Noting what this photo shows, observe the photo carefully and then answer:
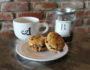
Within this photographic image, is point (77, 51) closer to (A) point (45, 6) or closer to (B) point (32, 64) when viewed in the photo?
(B) point (32, 64)

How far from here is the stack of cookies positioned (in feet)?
1.79

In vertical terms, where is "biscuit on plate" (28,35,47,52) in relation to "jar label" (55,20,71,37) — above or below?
below

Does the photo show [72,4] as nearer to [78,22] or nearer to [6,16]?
[78,22]

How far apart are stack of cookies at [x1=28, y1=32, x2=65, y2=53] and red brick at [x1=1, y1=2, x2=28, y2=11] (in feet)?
1.62

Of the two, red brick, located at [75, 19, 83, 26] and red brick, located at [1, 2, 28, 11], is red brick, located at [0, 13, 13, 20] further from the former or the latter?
red brick, located at [75, 19, 83, 26]

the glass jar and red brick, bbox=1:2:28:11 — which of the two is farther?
red brick, bbox=1:2:28:11

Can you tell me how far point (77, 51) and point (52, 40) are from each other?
0.13 metres

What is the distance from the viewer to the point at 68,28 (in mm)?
660

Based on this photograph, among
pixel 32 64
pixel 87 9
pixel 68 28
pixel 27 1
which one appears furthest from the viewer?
pixel 87 9

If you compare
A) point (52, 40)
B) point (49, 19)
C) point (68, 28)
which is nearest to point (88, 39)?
point (68, 28)

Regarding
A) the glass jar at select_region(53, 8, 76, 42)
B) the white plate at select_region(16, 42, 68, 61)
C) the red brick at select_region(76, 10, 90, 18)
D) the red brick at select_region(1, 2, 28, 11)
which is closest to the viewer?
the white plate at select_region(16, 42, 68, 61)

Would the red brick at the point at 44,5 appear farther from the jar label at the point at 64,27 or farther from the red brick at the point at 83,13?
the jar label at the point at 64,27

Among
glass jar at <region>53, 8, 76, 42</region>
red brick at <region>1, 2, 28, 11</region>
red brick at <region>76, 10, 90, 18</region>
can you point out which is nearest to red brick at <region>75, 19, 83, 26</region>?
red brick at <region>76, 10, 90, 18</region>

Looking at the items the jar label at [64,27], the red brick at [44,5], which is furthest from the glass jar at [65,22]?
the red brick at [44,5]
